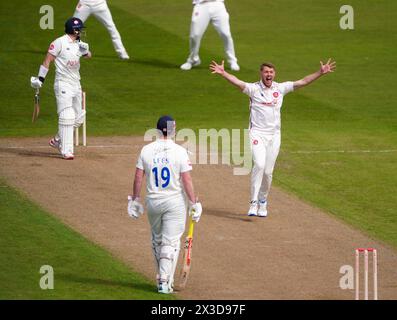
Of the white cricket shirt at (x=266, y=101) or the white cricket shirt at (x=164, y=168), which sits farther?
the white cricket shirt at (x=266, y=101)

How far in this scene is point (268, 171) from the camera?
77.1 feet

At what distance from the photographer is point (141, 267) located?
67.2 feet

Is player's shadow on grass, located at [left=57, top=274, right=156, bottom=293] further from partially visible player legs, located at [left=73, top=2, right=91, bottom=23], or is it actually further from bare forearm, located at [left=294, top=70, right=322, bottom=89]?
partially visible player legs, located at [left=73, top=2, right=91, bottom=23]

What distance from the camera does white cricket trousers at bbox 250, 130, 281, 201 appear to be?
2331 centimetres

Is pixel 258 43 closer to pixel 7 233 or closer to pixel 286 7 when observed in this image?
pixel 286 7

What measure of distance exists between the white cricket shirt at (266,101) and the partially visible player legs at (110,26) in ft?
42.8

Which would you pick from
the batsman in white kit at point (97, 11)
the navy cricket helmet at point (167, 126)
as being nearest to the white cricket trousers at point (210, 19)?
the batsman in white kit at point (97, 11)

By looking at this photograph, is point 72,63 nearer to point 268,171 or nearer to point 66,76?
point 66,76

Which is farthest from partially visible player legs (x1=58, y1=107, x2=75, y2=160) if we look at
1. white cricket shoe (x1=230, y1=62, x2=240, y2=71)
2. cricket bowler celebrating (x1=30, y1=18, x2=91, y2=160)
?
white cricket shoe (x1=230, y1=62, x2=240, y2=71)

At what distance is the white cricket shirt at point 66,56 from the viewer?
26.6 metres

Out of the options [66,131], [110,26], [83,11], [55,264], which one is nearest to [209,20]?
[110,26]

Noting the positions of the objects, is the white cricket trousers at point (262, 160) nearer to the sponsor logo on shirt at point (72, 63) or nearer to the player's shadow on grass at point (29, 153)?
the sponsor logo on shirt at point (72, 63)

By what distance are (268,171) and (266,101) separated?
4.05ft

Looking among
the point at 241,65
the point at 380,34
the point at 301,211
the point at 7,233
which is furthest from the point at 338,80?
the point at 7,233
